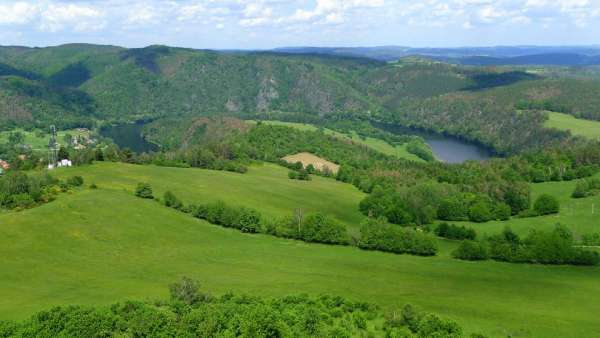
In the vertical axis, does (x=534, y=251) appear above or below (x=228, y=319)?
below

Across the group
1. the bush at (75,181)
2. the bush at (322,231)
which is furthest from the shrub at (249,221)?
the bush at (75,181)

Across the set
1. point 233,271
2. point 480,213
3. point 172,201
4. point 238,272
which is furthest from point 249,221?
point 480,213

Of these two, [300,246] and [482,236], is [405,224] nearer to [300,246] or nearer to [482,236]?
[482,236]

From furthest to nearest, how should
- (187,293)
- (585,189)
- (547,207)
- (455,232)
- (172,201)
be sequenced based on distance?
(585,189), (547,207), (172,201), (455,232), (187,293)

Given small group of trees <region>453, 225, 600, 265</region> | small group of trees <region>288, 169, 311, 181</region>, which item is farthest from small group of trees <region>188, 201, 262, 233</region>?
small group of trees <region>288, 169, 311, 181</region>

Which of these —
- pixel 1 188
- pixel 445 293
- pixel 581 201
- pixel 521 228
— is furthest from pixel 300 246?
pixel 581 201

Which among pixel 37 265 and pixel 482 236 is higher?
pixel 37 265

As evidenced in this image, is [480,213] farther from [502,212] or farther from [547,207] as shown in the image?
[547,207]
